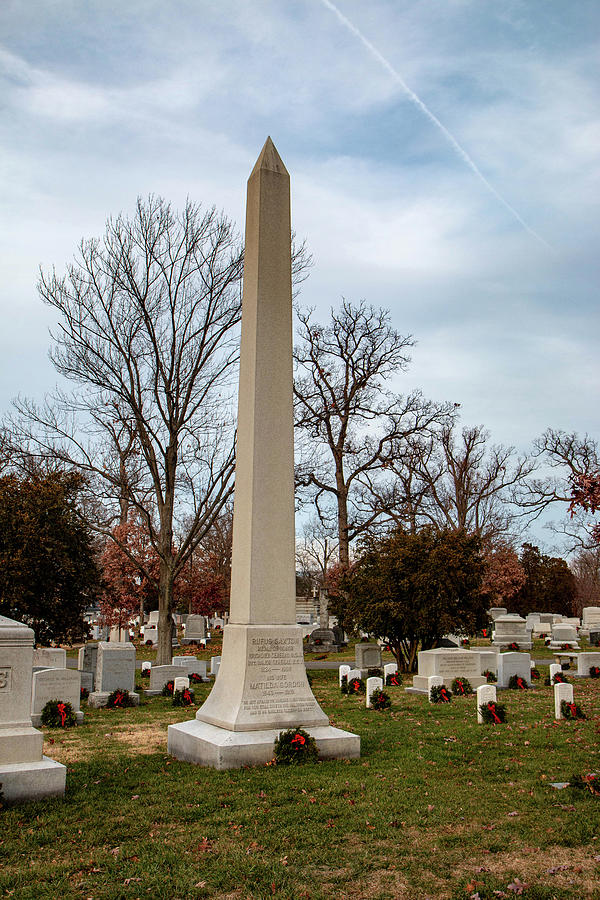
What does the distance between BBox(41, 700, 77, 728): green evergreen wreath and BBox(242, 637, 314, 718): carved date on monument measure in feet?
16.0

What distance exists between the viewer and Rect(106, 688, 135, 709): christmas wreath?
44.4 feet

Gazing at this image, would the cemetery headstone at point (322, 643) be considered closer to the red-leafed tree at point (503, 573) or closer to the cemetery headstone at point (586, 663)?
the cemetery headstone at point (586, 663)

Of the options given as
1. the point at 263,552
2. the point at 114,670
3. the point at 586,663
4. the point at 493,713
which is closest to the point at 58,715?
the point at 114,670

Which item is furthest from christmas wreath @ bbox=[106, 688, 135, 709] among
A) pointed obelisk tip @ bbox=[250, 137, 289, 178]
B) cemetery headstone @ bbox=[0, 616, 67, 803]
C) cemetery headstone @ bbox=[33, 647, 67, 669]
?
pointed obelisk tip @ bbox=[250, 137, 289, 178]

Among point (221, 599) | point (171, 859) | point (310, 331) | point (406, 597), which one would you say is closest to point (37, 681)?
point (171, 859)

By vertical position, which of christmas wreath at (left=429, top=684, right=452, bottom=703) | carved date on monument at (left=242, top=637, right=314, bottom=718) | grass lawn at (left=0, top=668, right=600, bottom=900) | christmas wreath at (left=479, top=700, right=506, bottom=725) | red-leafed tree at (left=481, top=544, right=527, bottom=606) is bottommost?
christmas wreath at (left=429, top=684, right=452, bottom=703)

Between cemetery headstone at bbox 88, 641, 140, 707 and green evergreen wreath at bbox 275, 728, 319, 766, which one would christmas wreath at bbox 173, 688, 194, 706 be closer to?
cemetery headstone at bbox 88, 641, 140, 707

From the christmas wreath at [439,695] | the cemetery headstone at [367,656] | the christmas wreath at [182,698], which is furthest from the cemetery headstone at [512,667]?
the christmas wreath at [182,698]

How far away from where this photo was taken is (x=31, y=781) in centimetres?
587

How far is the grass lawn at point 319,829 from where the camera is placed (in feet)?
13.8

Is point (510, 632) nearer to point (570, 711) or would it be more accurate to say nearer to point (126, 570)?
point (126, 570)

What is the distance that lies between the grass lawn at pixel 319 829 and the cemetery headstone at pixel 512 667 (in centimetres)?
748

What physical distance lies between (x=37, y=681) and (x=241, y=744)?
6.31m

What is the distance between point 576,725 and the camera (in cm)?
1050
